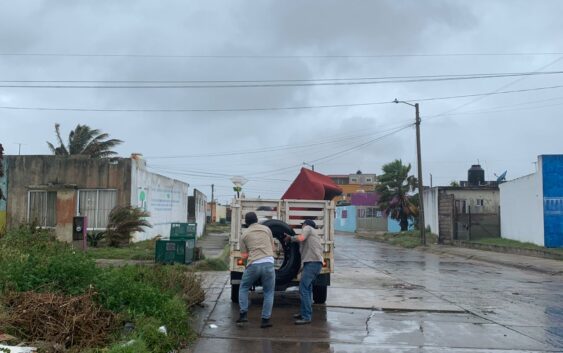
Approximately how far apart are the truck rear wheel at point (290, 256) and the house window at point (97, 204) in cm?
1600

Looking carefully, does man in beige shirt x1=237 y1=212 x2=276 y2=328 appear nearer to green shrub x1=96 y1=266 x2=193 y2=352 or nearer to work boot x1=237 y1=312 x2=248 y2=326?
work boot x1=237 y1=312 x2=248 y2=326

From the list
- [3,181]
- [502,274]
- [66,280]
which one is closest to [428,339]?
[66,280]

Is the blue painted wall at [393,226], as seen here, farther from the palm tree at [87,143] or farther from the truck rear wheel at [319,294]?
the truck rear wheel at [319,294]

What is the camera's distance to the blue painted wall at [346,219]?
228ft

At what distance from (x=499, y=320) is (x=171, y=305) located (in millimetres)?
5858

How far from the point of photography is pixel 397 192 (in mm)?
49188

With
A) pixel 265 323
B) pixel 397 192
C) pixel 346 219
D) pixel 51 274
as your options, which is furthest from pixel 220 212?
pixel 51 274

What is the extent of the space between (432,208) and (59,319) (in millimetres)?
38579

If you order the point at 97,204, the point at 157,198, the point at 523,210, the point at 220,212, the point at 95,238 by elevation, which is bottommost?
the point at 95,238

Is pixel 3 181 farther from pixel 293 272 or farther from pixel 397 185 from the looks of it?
pixel 397 185

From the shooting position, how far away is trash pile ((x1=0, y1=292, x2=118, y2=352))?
638 cm

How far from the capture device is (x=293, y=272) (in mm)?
10133

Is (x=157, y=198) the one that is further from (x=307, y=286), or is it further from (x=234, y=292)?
(x=307, y=286)

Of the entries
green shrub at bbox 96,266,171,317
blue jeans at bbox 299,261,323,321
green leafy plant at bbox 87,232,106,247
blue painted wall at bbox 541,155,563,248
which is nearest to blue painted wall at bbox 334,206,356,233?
blue painted wall at bbox 541,155,563,248
